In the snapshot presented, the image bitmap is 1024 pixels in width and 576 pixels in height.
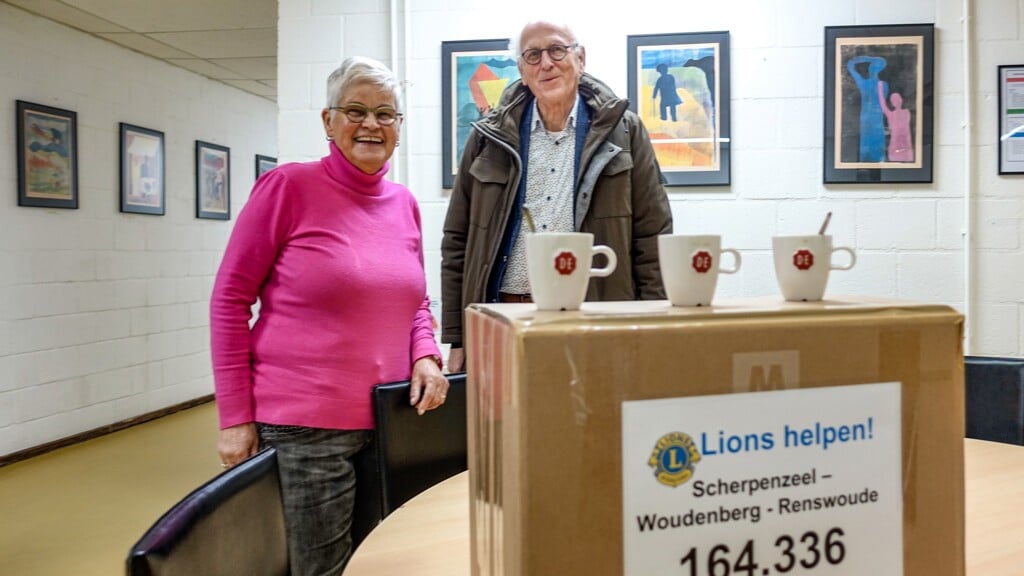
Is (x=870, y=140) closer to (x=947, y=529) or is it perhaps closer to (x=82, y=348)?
(x=947, y=529)

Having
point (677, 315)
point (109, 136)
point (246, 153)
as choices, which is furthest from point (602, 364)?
point (246, 153)

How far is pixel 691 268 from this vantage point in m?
0.69

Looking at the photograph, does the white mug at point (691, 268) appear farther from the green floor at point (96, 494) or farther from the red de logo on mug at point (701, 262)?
the green floor at point (96, 494)

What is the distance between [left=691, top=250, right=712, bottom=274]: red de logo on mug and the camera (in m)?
0.69

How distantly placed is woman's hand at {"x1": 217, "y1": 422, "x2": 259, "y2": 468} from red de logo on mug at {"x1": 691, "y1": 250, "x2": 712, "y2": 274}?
1.25 meters

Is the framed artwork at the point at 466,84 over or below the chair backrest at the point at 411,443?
over

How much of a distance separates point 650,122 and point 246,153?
4339 mm

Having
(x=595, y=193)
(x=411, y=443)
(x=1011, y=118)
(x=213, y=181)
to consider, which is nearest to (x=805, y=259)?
(x=411, y=443)

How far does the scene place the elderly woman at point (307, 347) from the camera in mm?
1611

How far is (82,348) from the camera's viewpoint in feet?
15.1

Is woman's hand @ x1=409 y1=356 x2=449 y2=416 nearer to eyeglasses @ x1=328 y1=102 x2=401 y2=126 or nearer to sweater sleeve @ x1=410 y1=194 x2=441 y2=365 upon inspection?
sweater sleeve @ x1=410 y1=194 x2=441 y2=365

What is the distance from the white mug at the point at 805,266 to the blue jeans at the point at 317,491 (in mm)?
1164

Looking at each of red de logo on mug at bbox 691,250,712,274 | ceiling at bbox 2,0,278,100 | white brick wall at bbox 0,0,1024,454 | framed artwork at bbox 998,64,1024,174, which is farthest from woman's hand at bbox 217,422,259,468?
ceiling at bbox 2,0,278,100

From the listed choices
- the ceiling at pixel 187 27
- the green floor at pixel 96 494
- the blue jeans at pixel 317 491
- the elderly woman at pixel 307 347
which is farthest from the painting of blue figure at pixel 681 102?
the green floor at pixel 96 494
